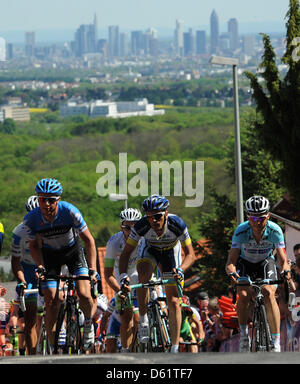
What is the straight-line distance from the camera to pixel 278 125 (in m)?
24.3

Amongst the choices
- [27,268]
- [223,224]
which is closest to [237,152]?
[27,268]

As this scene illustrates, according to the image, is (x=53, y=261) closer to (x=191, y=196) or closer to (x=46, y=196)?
(x=46, y=196)

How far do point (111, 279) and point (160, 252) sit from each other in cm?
130

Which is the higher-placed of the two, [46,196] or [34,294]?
[46,196]

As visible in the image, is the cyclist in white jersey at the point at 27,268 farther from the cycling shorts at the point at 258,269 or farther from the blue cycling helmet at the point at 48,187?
the cycling shorts at the point at 258,269

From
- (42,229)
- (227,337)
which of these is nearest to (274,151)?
(227,337)

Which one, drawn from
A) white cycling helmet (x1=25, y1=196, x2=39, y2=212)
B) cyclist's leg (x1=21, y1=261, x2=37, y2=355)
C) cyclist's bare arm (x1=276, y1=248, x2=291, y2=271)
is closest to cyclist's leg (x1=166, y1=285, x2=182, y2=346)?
cyclist's bare arm (x1=276, y1=248, x2=291, y2=271)

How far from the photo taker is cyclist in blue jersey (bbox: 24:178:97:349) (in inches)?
370

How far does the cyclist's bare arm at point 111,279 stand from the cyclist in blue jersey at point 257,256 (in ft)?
5.72

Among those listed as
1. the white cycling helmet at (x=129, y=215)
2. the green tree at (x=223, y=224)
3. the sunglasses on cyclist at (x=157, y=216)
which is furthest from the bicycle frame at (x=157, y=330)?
the green tree at (x=223, y=224)

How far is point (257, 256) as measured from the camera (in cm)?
984

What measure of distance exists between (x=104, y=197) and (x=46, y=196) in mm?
156229

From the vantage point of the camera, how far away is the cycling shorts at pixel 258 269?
9.80 meters

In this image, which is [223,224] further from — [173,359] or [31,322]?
[173,359]
